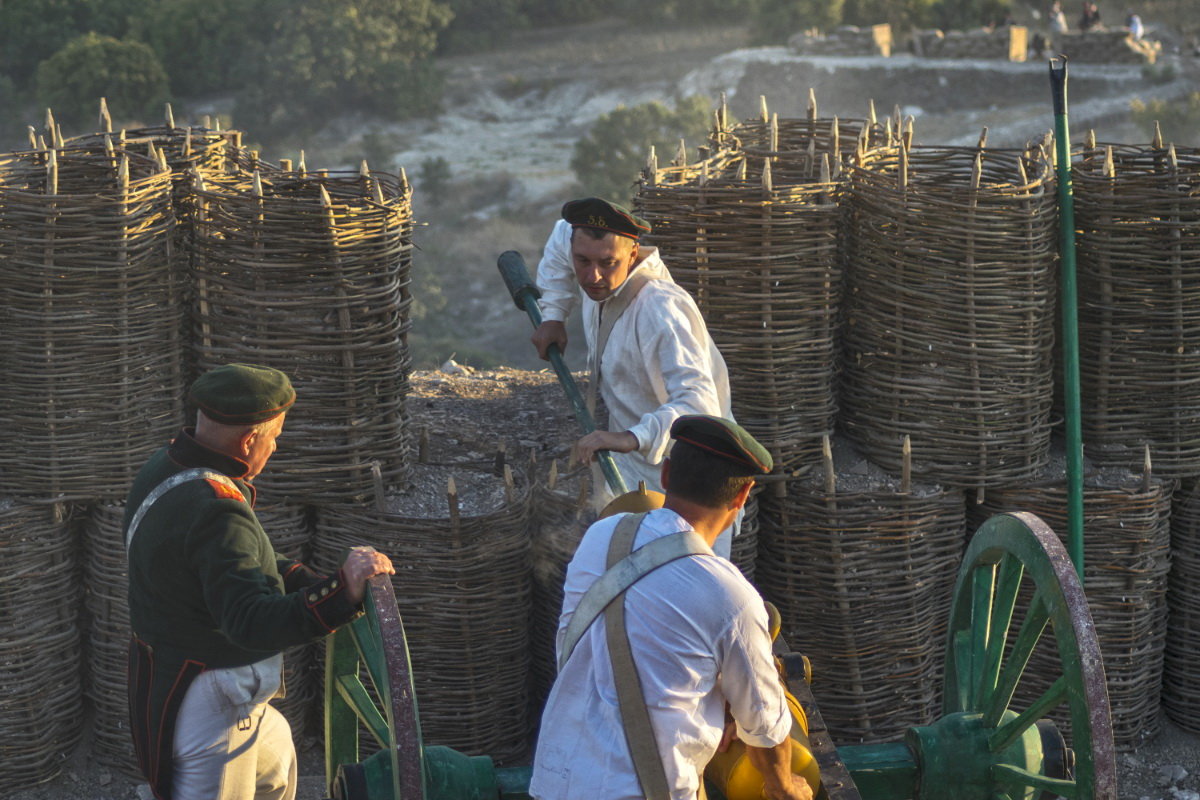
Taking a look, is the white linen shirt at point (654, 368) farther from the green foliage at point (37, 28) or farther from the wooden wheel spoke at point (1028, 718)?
the green foliage at point (37, 28)

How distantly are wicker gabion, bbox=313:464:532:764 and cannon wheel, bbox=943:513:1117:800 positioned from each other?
1869 mm

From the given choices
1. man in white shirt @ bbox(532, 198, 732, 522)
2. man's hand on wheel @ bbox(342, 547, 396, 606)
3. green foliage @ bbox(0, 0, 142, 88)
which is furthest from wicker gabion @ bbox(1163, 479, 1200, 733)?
green foliage @ bbox(0, 0, 142, 88)

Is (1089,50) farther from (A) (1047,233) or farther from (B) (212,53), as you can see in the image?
(A) (1047,233)

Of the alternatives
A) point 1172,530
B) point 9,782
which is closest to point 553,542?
point 9,782

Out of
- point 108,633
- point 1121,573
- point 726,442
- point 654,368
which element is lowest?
point 1121,573

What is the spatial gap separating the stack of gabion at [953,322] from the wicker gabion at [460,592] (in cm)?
155

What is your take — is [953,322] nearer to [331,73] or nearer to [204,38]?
[331,73]

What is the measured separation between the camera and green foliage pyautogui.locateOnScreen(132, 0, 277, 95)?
2933cm

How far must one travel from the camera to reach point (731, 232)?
5629mm

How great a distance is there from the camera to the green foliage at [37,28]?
2923cm

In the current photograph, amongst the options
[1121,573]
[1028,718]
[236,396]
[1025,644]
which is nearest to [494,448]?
[1121,573]

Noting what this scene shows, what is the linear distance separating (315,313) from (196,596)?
188 centimetres

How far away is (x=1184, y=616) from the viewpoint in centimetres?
633

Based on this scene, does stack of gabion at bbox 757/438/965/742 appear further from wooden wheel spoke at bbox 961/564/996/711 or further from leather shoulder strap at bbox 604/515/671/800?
leather shoulder strap at bbox 604/515/671/800
